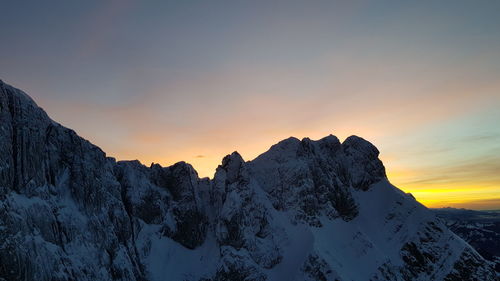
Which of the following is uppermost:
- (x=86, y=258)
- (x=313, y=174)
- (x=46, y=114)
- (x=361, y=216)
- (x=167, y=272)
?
(x=46, y=114)

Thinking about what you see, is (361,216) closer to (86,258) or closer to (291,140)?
(291,140)

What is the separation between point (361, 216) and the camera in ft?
423

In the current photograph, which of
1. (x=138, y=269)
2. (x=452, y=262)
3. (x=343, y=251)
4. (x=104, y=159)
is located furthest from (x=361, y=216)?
(x=104, y=159)

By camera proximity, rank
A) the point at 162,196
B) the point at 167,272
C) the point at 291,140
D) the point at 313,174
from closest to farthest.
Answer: the point at 167,272
the point at 162,196
the point at 313,174
the point at 291,140

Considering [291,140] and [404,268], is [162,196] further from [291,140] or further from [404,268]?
[404,268]

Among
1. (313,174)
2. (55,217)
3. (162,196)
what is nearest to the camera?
(55,217)

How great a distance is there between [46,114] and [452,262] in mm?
120845

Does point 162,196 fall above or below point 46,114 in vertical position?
below

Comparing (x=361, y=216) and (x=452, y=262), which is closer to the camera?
(x=452, y=262)

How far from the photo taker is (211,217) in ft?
421

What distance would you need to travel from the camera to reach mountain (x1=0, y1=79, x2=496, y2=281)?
256 feet

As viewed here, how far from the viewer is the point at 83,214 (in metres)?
90.2

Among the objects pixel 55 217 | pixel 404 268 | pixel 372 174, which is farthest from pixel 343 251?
pixel 55 217

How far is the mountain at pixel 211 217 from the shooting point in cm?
7800
